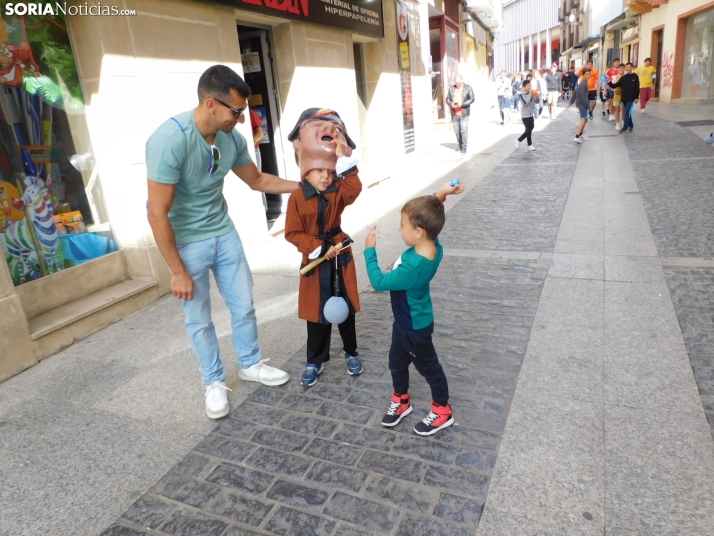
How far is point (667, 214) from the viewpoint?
631 cm

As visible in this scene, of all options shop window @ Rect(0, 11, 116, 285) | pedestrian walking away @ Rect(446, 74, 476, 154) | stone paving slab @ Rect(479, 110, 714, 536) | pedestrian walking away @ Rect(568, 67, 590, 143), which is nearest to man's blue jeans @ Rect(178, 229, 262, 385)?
stone paving slab @ Rect(479, 110, 714, 536)

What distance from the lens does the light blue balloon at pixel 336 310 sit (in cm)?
307

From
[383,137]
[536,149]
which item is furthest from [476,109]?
[383,137]

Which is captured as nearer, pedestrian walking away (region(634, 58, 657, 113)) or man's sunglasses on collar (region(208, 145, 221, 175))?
man's sunglasses on collar (region(208, 145, 221, 175))

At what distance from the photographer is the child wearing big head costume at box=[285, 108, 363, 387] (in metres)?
3.01

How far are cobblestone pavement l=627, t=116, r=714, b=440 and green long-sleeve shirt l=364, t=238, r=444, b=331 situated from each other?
1.59 metres

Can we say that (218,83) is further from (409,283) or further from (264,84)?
(264,84)

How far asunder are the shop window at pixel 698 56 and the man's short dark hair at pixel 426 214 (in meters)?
21.5

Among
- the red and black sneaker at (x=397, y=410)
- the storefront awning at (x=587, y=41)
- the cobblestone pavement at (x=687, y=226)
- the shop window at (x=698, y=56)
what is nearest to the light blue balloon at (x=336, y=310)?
the red and black sneaker at (x=397, y=410)

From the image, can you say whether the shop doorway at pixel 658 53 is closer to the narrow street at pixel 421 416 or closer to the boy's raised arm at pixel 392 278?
the narrow street at pixel 421 416

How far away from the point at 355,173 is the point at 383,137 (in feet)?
27.3

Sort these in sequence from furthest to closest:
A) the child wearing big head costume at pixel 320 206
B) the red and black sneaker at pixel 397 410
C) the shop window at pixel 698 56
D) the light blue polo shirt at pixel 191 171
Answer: the shop window at pixel 698 56 < the child wearing big head costume at pixel 320 206 < the red and black sneaker at pixel 397 410 < the light blue polo shirt at pixel 191 171

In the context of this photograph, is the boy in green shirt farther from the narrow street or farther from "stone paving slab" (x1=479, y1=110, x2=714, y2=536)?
"stone paving slab" (x1=479, y1=110, x2=714, y2=536)

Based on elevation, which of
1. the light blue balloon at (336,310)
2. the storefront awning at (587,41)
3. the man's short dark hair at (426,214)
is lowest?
the light blue balloon at (336,310)
